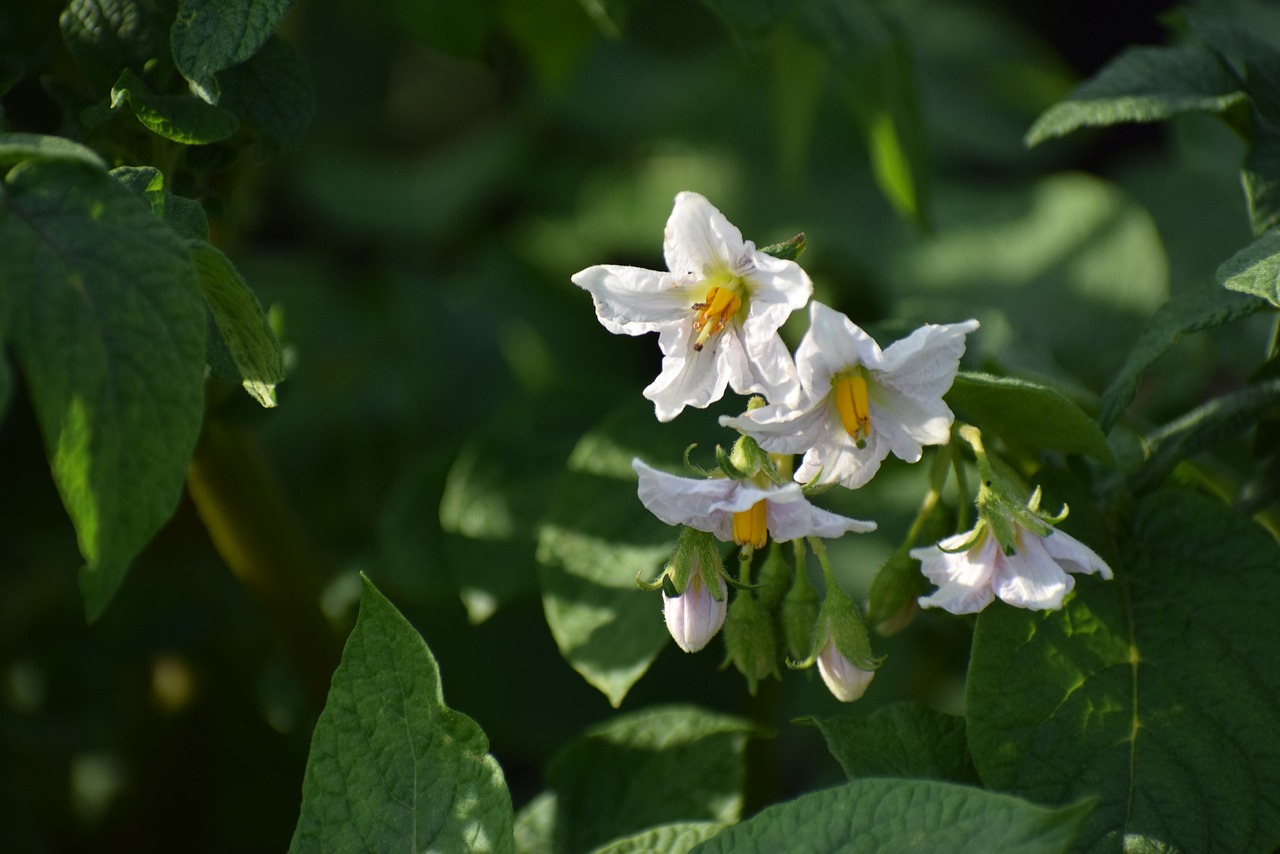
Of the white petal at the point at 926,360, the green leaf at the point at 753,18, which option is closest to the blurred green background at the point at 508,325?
the green leaf at the point at 753,18

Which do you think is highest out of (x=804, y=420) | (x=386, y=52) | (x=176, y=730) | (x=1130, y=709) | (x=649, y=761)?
(x=804, y=420)

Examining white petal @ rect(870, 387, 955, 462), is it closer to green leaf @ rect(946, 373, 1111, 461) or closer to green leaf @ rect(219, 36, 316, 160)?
green leaf @ rect(946, 373, 1111, 461)

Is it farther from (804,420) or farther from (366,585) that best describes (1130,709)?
(366,585)

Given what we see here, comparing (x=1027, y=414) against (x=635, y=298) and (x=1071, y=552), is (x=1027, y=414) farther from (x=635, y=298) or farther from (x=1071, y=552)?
(x=635, y=298)

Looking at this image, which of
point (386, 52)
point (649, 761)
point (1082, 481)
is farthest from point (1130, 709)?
point (386, 52)

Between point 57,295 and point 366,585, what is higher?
point 57,295

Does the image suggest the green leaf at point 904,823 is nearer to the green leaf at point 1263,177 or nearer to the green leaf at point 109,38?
the green leaf at point 1263,177
